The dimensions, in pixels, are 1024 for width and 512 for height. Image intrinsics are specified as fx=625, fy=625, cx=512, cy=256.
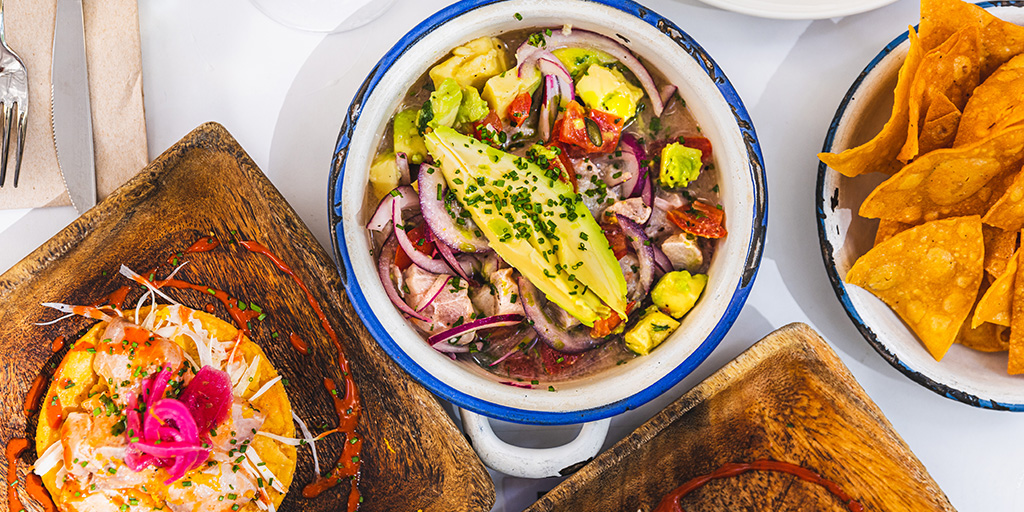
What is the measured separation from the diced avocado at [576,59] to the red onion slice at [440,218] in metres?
0.35

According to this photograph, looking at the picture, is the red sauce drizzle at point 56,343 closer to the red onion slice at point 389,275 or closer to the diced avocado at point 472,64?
the red onion slice at point 389,275

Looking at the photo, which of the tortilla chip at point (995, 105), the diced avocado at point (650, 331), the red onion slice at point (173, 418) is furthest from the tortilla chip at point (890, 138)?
the red onion slice at point (173, 418)

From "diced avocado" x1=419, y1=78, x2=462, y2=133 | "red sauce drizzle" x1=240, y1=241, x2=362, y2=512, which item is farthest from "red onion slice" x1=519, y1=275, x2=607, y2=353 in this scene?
"red sauce drizzle" x1=240, y1=241, x2=362, y2=512

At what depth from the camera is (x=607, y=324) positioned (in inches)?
50.6

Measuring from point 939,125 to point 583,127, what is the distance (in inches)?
29.2

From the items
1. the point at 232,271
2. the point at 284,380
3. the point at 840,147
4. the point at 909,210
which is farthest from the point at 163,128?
the point at 909,210

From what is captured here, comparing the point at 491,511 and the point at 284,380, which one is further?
the point at 491,511

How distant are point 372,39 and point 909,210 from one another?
1.28 m

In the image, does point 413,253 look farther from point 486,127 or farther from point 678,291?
point 678,291

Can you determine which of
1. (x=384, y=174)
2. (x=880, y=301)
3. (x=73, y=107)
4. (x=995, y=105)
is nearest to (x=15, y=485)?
(x=73, y=107)

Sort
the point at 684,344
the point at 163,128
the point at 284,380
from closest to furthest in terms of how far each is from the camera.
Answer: the point at 684,344, the point at 284,380, the point at 163,128

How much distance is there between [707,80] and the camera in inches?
49.8

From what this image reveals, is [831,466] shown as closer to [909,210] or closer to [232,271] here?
[909,210]

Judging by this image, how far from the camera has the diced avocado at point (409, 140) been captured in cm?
131
